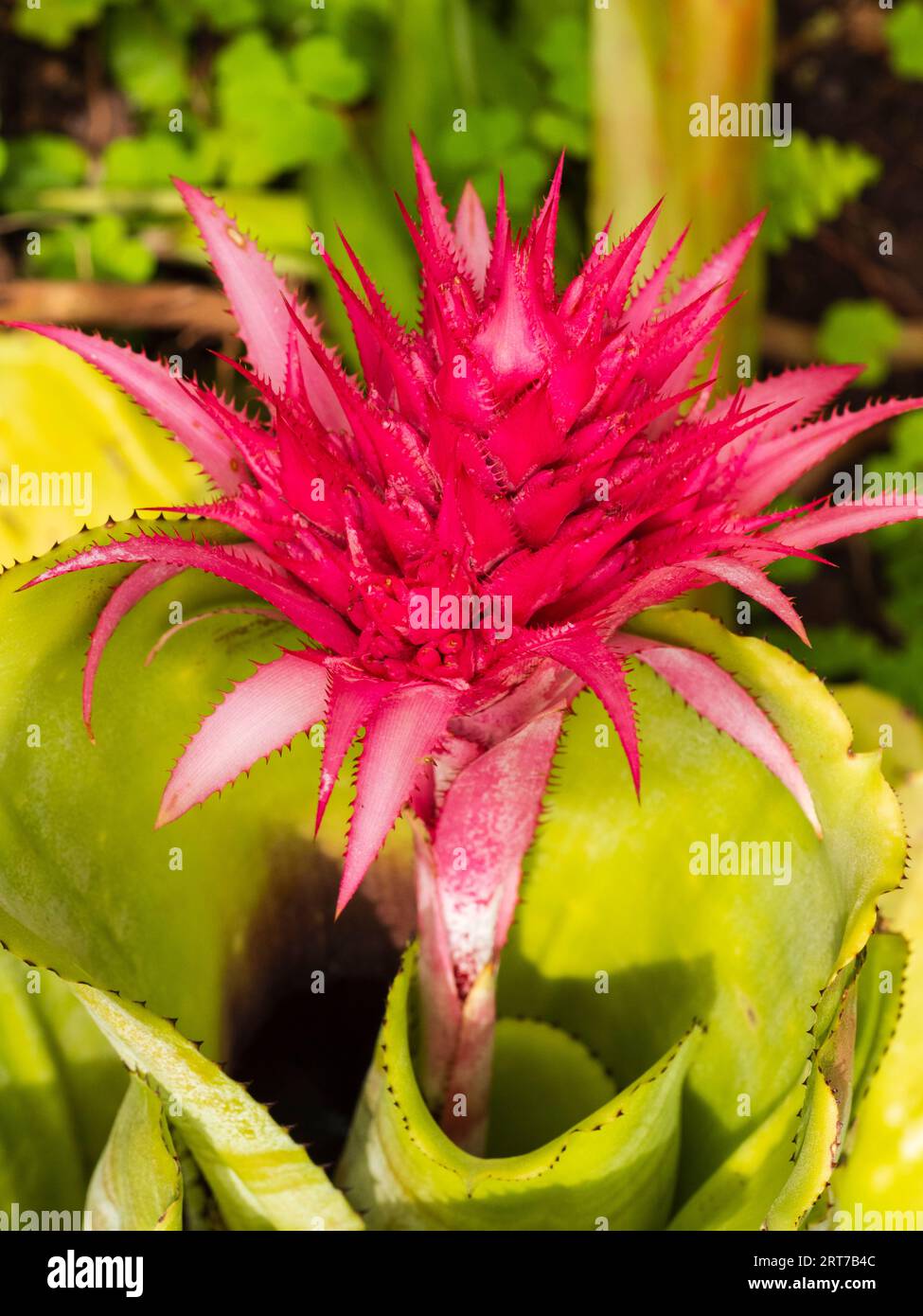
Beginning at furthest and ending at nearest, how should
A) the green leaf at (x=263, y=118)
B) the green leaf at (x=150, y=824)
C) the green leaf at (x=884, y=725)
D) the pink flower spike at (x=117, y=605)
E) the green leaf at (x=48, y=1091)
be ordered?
1. the green leaf at (x=263, y=118)
2. the green leaf at (x=884, y=725)
3. the green leaf at (x=48, y=1091)
4. the green leaf at (x=150, y=824)
5. the pink flower spike at (x=117, y=605)

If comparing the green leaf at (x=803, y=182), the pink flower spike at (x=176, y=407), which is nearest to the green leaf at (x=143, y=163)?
the green leaf at (x=803, y=182)

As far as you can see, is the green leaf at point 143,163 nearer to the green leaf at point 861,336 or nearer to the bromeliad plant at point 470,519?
the green leaf at point 861,336

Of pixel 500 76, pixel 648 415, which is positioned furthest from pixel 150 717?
pixel 500 76

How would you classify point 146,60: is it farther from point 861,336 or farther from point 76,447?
point 861,336

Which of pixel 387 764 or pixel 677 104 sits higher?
pixel 677 104

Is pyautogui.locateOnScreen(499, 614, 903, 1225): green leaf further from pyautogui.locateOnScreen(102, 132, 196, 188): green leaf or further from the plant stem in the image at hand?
pyautogui.locateOnScreen(102, 132, 196, 188): green leaf

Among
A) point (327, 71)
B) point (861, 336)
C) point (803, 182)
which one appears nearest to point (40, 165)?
point (327, 71)

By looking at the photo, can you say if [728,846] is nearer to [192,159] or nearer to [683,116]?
[683,116]

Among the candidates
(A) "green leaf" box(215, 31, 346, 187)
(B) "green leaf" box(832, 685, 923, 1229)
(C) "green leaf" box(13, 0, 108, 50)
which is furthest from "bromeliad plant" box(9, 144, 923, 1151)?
(C) "green leaf" box(13, 0, 108, 50)
